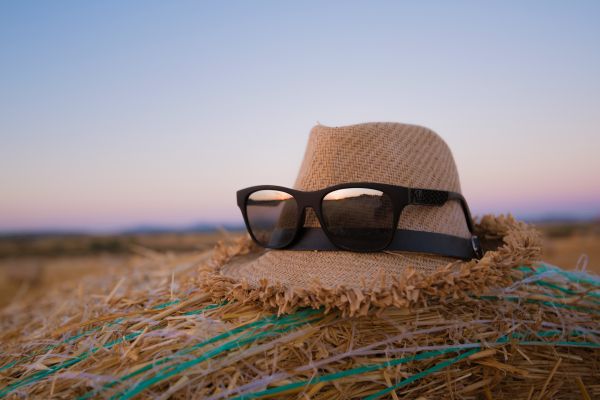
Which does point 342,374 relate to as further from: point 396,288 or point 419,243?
point 419,243

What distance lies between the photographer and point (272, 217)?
6.36 feet

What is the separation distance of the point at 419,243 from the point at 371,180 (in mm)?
312

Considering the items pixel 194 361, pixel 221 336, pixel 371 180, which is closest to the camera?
pixel 194 361

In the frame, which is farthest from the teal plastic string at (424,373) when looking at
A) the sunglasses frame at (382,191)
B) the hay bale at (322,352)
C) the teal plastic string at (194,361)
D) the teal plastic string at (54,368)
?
the teal plastic string at (54,368)

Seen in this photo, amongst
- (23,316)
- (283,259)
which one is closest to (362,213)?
Answer: (283,259)

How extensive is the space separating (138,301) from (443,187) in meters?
1.45

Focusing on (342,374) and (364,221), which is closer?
(342,374)

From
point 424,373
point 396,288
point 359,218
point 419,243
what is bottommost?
point 424,373

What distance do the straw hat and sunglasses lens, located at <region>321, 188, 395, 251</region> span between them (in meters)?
0.05

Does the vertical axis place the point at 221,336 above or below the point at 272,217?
below

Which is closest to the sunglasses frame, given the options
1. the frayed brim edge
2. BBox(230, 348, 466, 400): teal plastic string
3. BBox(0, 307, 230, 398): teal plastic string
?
the frayed brim edge

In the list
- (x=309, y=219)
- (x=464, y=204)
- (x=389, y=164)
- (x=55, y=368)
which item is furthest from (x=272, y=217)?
(x=55, y=368)

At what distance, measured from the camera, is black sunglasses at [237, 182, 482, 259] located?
1603mm

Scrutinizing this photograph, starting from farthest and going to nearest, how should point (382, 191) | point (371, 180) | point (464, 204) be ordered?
point (464, 204) → point (371, 180) → point (382, 191)
